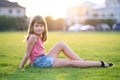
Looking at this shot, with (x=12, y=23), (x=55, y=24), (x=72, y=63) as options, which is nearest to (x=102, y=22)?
(x=55, y=24)

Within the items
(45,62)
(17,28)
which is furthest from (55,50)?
(17,28)

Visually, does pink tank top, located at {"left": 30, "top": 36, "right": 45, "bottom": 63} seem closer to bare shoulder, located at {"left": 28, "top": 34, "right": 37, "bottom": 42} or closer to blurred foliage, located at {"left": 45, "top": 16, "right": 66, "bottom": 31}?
bare shoulder, located at {"left": 28, "top": 34, "right": 37, "bottom": 42}

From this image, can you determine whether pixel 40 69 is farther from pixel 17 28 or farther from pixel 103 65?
pixel 17 28

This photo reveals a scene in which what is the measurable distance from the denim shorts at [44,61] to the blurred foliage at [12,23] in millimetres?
47604

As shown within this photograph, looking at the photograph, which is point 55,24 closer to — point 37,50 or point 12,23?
point 12,23

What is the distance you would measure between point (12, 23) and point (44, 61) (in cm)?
4894

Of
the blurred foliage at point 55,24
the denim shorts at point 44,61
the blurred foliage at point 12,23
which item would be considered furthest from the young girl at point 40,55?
the blurred foliage at point 55,24

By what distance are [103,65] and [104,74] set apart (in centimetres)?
89

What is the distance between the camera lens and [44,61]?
7438 mm

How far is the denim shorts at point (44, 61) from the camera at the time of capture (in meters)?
7.39

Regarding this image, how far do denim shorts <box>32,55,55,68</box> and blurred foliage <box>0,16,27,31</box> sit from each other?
47.6 metres

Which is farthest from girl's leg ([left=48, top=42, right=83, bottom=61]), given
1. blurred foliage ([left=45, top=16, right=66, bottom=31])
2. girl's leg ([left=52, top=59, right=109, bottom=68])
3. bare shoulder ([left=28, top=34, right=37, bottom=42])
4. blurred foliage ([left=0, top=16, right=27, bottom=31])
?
blurred foliage ([left=45, top=16, right=66, bottom=31])

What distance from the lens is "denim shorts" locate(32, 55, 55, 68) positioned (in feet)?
24.2

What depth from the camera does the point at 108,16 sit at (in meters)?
84.9
